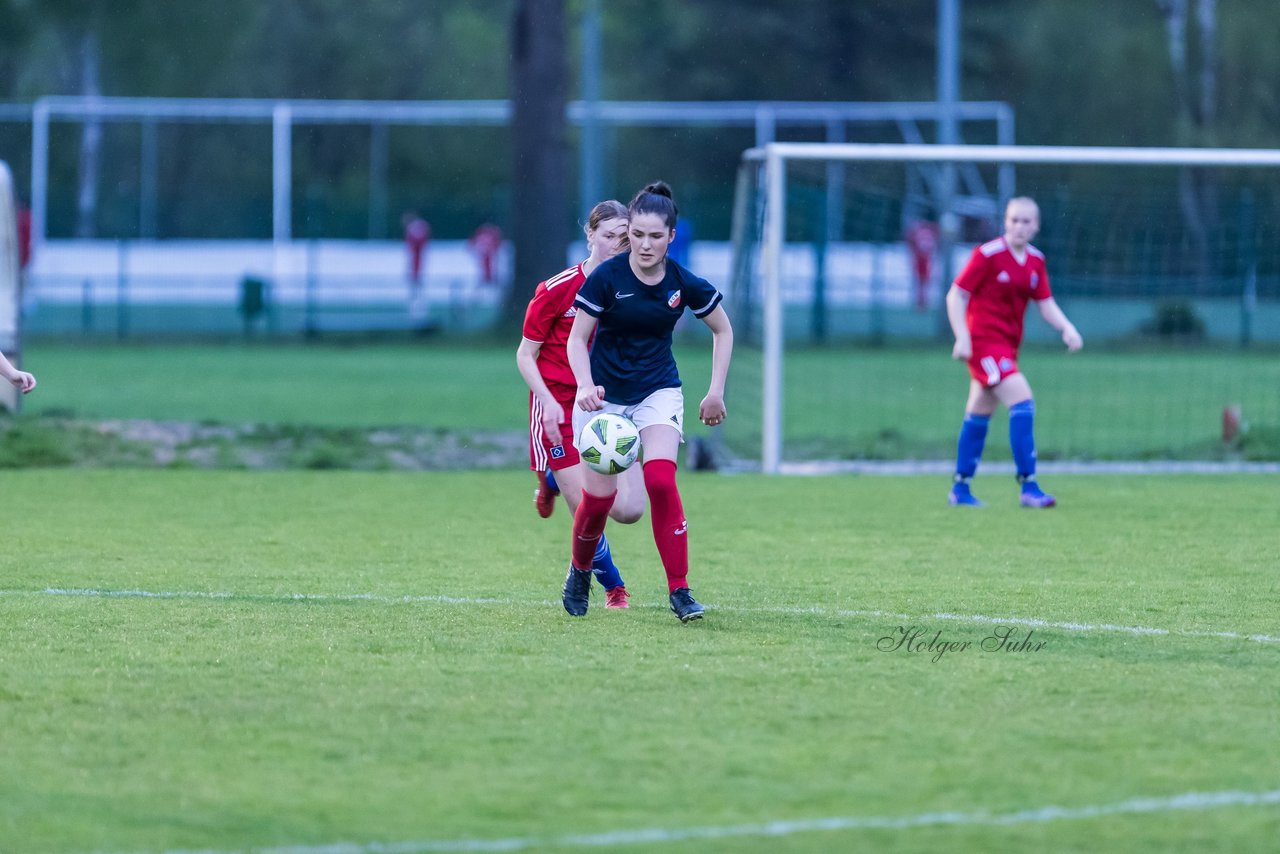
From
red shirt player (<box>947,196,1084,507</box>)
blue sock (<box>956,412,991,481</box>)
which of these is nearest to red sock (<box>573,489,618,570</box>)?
red shirt player (<box>947,196,1084,507</box>)

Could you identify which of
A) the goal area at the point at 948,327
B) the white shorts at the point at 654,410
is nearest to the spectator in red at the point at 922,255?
the goal area at the point at 948,327

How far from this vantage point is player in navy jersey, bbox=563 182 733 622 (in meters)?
6.33

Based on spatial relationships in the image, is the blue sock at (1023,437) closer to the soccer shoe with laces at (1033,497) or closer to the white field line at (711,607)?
the soccer shoe with laces at (1033,497)

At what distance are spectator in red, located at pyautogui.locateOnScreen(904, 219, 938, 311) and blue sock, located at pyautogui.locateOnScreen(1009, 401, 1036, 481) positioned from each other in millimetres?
17781

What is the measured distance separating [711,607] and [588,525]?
Answer: 624 mm

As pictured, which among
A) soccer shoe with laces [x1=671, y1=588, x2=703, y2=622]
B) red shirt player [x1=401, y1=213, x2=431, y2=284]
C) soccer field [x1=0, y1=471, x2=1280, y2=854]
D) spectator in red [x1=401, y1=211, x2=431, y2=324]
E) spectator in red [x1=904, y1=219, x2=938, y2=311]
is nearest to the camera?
soccer field [x1=0, y1=471, x2=1280, y2=854]

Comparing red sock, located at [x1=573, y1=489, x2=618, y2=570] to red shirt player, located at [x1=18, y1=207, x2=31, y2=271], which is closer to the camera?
red sock, located at [x1=573, y1=489, x2=618, y2=570]

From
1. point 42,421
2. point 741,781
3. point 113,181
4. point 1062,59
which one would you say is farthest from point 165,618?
point 1062,59

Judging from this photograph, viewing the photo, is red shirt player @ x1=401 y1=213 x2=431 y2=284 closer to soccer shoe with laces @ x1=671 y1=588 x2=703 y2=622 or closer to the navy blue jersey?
the navy blue jersey

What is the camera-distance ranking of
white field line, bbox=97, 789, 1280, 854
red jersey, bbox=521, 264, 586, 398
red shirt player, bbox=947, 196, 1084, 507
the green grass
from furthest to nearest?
the green grass → red shirt player, bbox=947, 196, 1084, 507 → red jersey, bbox=521, 264, 586, 398 → white field line, bbox=97, 789, 1280, 854

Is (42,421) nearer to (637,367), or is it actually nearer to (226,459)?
(226,459)

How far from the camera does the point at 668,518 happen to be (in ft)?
21.2

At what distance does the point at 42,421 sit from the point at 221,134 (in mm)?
46549

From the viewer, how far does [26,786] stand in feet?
14.1
